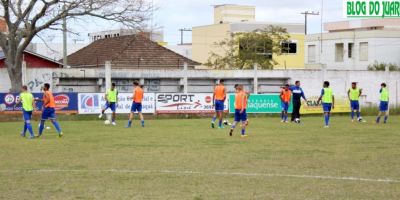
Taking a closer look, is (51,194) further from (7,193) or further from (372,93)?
(372,93)

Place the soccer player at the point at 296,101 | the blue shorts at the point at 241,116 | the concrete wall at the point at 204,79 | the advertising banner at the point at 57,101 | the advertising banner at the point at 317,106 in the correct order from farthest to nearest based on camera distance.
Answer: the concrete wall at the point at 204,79, the advertising banner at the point at 317,106, the advertising banner at the point at 57,101, the soccer player at the point at 296,101, the blue shorts at the point at 241,116

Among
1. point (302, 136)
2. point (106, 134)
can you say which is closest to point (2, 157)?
point (106, 134)

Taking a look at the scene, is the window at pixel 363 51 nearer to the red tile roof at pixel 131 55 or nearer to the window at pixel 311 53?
the window at pixel 311 53

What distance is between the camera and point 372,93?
138 feet

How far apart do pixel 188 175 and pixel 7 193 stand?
3.32m

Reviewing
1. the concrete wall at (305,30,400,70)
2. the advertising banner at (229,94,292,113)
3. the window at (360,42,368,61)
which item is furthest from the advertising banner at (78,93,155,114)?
the window at (360,42,368,61)

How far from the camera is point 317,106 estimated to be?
36312mm

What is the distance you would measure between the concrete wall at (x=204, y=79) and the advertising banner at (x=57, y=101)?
10.7ft

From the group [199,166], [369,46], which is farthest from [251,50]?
[199,166]

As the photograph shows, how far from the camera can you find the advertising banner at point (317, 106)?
118ft

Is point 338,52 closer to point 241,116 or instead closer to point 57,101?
point 57,101

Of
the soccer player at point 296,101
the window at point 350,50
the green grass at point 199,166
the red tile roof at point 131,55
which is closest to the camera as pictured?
the green grass at point 199,166

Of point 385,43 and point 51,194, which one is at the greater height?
point 385,43

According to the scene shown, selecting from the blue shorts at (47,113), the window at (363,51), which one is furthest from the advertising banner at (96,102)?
the window at (363,51)
